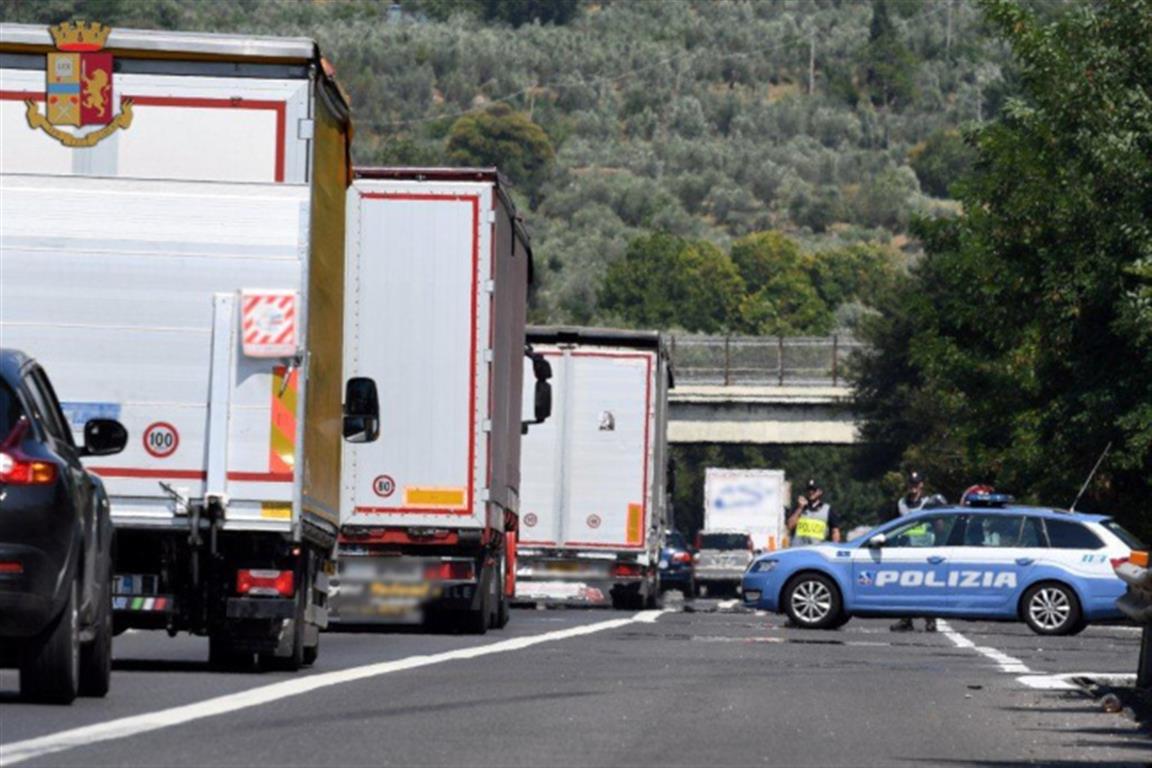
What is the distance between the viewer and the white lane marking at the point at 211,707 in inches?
480

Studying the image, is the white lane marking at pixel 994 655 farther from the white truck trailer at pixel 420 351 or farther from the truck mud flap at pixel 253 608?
the truck mud flap at pixel 253 608

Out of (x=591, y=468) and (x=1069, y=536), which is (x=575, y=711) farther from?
(x=591, y=468)

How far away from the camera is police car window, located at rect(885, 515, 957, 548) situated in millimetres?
34156

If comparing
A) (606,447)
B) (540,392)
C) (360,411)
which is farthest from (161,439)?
(606,447)

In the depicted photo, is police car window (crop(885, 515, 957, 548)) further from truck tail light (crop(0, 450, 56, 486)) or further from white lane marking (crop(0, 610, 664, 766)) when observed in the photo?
truck tail light (crop(0, 450, 56, 486))

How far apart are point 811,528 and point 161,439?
73.7 ft

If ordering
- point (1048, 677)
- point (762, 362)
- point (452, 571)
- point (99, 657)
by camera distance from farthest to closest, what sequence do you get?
1. point (762, 362)
2. point (452, 571)
3. point (1048, 677)
4. point (99, 657)

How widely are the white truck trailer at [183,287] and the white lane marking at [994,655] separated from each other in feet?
19.7

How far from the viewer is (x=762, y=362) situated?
97.2 metres

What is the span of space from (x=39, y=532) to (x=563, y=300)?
18354cm

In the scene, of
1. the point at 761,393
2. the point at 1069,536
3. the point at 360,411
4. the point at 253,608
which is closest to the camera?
the point at 253,608

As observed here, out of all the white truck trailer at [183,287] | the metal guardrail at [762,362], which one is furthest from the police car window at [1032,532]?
the metal guardrail at [762,362]

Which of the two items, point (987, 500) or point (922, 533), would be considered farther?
point (987, 500)

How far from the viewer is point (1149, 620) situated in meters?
16.5
